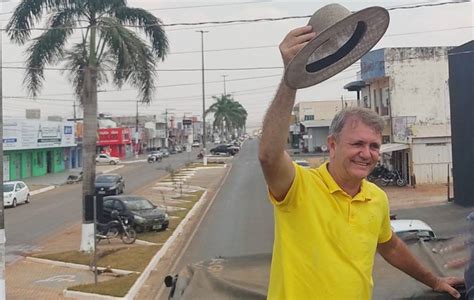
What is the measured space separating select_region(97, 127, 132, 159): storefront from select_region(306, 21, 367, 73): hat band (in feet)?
254

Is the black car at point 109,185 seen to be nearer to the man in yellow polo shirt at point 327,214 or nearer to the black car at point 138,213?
the black car at point 138,213

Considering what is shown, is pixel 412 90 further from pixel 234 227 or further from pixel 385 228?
pixel 385 228

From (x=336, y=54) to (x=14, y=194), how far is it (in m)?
29.4

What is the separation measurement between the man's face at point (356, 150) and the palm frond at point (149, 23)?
16171 mm

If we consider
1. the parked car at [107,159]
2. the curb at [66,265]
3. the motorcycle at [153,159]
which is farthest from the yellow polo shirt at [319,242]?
the motorcycle at [153,159]

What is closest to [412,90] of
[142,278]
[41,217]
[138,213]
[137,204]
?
[137,204]

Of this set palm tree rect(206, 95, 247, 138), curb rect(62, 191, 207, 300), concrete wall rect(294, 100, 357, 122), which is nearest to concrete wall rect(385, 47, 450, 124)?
curb rect(62, 191, 207, 300)

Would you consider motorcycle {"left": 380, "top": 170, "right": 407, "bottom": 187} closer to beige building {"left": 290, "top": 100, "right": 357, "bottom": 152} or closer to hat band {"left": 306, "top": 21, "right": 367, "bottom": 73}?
hat band {"left": 306, "top": 21, "right": 367, "bottom": 73}

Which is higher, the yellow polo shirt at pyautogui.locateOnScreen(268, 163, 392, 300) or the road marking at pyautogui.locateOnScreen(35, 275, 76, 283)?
the yellow polo shirt at pyautogui.locateOnScreen(268, 163, 392, 300)

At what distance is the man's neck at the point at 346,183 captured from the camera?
2945 mm

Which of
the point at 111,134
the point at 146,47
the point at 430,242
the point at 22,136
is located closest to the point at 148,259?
the point at 146,47

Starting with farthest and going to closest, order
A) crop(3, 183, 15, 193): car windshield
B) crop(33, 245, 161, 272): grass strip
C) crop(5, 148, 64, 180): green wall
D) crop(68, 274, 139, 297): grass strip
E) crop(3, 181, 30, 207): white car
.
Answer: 1. crop(5, 148, 64, 180): green wall
2. crop(3, 183, 15, 193): car windshield
3. crop(3, 181, 30, 207): white car
4. crop(33, 245, 161, 272): grass strip
5. crop(68, 274, 139, 297): grass strip

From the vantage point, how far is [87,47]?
1783cm

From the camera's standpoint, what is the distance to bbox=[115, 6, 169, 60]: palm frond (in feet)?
59.8
